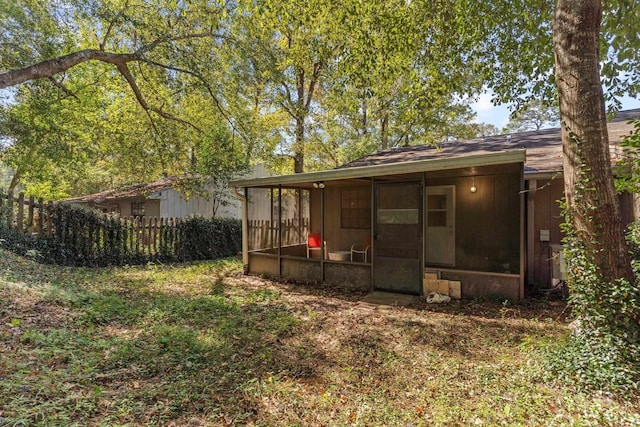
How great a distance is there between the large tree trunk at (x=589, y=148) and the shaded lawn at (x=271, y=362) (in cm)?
123

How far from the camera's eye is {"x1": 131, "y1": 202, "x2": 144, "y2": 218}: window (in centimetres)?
1513

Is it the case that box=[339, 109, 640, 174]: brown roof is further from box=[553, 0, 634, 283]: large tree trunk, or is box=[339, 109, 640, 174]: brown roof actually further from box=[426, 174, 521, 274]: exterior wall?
box=[553, 0, 634, 283]: large tree trunk

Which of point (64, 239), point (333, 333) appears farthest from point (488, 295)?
point (64, 239)

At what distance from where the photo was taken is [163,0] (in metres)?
8.62

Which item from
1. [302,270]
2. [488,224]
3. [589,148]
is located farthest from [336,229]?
[589,148]

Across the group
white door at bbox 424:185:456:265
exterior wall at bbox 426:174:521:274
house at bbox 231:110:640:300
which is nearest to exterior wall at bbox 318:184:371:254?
house at bbox 231:110:640:300

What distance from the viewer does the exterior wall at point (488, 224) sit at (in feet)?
18.6

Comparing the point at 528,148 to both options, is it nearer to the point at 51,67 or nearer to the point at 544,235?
the point at 544,235

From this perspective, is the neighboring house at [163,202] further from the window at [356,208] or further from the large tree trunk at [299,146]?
the window at [356,208]

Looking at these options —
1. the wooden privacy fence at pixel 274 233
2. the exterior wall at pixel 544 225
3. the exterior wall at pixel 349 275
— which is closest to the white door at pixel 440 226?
the exterior wall at pixel 349 275

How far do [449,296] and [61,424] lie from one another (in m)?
5.50

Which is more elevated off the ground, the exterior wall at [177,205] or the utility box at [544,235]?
the exterior wall at [177,205]

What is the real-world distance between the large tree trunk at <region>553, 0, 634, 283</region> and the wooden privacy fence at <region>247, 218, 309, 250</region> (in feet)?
26.1

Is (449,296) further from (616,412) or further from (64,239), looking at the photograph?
(64,239)
